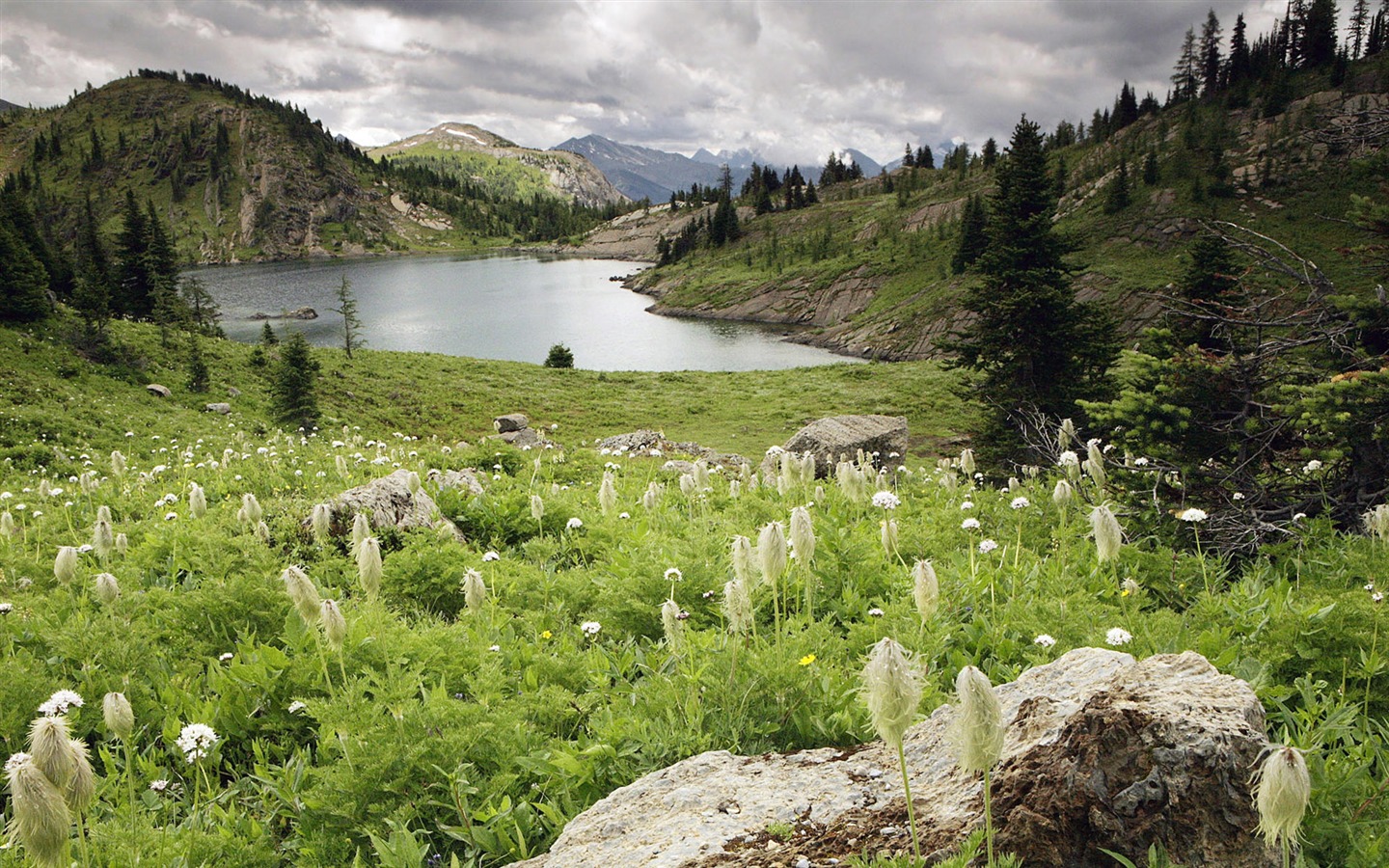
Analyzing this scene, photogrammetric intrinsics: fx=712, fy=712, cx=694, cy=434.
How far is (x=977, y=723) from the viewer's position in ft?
7.97

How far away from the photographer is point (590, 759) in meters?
4.02

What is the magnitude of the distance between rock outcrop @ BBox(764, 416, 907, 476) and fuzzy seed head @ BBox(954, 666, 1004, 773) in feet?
54.9

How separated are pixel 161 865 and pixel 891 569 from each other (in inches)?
220

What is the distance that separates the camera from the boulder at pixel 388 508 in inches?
348

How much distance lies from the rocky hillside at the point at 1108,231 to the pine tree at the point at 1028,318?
4122 cm

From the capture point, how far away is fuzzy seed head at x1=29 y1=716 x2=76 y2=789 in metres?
2.85

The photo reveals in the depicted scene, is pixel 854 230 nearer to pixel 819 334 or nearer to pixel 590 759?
pixel 819 334

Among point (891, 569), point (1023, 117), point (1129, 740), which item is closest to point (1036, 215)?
point (1023, 117)

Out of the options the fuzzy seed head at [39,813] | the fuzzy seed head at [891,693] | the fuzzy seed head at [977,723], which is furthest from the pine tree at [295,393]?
the fuzzy seed head at [977,723]

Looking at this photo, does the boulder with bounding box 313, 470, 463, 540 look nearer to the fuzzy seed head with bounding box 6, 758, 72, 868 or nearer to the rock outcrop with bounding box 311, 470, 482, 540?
the rock outcrop with bounding box 311, 470, 482, 540

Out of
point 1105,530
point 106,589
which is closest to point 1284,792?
point 1105,530

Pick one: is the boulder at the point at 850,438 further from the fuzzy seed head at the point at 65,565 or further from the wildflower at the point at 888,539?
the fuzzy seed head at the point at 65,565

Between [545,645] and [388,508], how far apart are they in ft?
14.0

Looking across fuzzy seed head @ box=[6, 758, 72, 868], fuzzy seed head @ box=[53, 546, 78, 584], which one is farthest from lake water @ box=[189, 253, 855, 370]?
fuzzy seed head @ box=[6, 758, 72, 868]
